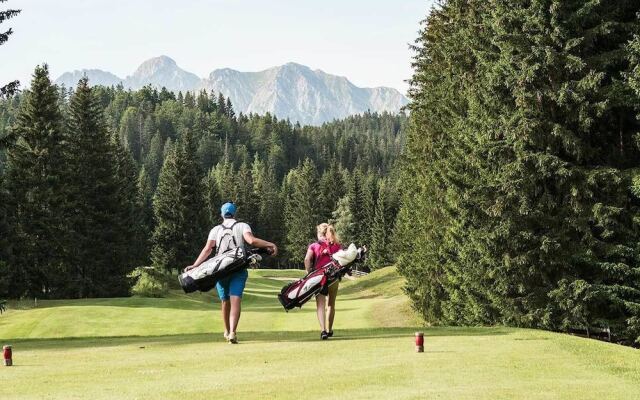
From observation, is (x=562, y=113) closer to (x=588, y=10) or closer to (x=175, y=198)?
(x=588, y=10)

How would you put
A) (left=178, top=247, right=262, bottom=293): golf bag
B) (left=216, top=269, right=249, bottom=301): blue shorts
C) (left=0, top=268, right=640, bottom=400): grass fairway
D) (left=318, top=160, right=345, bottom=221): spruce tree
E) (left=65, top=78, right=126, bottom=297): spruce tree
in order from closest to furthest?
(left=0, top=268, right=640, bottom=400): grass fairway < (left=178, top=247, right=262, bottom=293): golf bag < (left=216, top=269, right=249, bottom=301): blue shorts < (left=65, top=78, right=126, bottom=297): spruce tree < (left=318, top=160, right=345, bottom=221): spruce tree

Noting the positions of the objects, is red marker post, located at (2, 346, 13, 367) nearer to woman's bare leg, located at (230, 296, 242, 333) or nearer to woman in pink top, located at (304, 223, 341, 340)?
woman's bare leg, located at (230, 296, 242, 333)

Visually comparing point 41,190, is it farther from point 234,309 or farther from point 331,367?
point 331,367

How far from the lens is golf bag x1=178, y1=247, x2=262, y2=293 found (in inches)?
505

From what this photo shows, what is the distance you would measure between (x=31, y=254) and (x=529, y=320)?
1327 inches

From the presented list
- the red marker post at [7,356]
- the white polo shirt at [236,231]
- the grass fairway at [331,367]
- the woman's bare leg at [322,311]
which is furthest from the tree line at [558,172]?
the red marker post at [7,356]

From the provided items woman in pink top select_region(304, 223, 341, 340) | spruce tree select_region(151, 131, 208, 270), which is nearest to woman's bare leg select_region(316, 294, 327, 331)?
woman in pink top select_region(304, 223, 341, 340)

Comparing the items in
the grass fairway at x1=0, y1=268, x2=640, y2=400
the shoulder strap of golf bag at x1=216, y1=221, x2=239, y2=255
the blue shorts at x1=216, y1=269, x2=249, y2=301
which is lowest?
the grass fairway at x1=0, y1=268, x2=640, y2=400

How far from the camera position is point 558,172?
66.4ft

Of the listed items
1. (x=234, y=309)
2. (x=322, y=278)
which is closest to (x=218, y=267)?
(x=234, y=309)

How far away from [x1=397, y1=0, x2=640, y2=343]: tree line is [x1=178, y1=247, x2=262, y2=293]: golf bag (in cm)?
1061

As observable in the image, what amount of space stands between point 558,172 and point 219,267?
11.4 m

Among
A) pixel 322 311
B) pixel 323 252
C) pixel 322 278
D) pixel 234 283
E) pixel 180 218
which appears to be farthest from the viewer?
pixel 180 218

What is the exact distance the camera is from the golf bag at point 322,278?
13.9m
